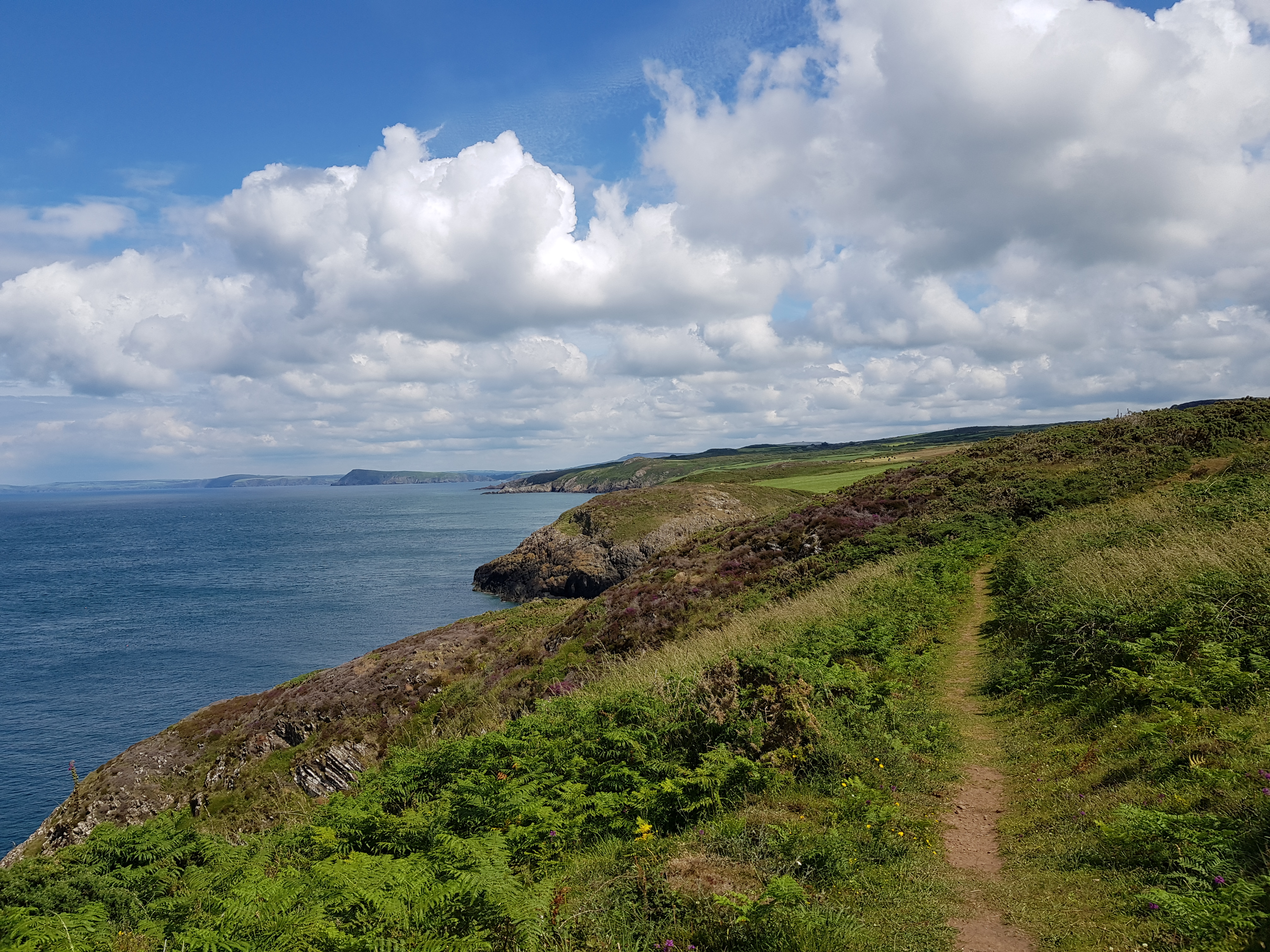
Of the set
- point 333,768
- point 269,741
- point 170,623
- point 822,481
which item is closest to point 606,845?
point 333,768

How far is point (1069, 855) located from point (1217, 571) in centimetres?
714

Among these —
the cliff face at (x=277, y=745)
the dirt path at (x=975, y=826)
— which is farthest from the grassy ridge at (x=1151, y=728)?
the cliff face at (x=277, y=745)

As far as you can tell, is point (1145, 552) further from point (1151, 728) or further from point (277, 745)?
point (277, 745)

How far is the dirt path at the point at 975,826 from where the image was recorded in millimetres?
5285

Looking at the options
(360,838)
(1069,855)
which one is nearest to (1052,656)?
(1069,855)

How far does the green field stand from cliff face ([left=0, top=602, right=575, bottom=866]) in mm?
43551

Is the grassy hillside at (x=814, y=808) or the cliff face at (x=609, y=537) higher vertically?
the grassy hillside at (x=814, y=808)

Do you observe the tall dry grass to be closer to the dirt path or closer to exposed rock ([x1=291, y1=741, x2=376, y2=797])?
the dirt path

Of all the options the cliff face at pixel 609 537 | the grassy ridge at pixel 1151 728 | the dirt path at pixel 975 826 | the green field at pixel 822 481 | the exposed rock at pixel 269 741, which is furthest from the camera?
the green field at pixel 822 481

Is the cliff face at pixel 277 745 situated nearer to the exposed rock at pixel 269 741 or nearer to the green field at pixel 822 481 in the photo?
the exposed rock at pixel 269 741

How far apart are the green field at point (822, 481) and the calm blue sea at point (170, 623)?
1397 inches

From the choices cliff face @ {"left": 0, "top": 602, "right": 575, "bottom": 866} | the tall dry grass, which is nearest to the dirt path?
the tall dry grass

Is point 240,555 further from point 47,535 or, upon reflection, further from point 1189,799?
point 1189,799

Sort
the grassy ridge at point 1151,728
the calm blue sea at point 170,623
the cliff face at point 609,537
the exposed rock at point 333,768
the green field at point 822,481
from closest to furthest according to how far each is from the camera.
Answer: the grassy ridge at point 1151,728, the exposed rock at point 333,768, the calm blue sea at point 170,623, the cliff face at point 609,537, the green field at point 822,481
